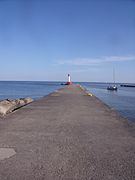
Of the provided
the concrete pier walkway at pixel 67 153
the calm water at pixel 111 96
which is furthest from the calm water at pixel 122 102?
the concrete pier walkway at pixel 67 153

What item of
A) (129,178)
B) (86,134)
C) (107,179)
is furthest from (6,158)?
(86,134)

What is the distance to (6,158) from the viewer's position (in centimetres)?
538

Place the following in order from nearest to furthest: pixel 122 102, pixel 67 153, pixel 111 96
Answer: pixel 67 153 → pixel 122 102 → pixel 111 96

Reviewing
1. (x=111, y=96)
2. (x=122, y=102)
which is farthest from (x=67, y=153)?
(x=111, y=96)

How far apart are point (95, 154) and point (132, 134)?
2.93 metres

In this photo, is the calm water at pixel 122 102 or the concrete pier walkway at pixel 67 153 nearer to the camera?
the concrete pier walkway at pixel 67 153

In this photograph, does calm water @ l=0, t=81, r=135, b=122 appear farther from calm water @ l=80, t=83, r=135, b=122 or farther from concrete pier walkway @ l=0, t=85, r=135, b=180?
concrete pier walkway @ l=0, t=85, r=135, b=180

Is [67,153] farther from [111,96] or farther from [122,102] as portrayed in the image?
[111,96]

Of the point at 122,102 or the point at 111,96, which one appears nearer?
the point at 122,102

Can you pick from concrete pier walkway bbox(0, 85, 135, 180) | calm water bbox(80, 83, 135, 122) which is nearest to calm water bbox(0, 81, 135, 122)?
calm water bbox(80, 83, 135, 122)

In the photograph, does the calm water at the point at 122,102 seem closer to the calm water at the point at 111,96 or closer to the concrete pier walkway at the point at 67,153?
the calm water at the point at 111,96

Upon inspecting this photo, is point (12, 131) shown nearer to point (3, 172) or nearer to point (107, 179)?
point (3, 172)

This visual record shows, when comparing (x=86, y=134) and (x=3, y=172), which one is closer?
(x=3, y=172)

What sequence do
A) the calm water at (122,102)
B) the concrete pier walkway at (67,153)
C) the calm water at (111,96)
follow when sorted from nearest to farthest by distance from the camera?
the concrete pier walkway at (67,153) < the calm water at (122,102) < the calm water at (111,96)
